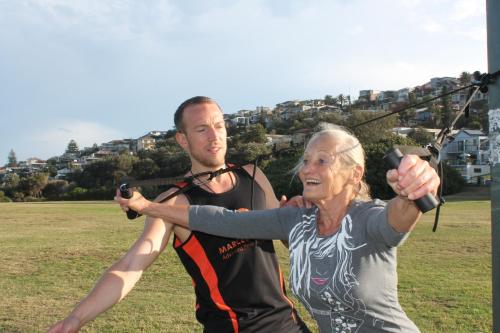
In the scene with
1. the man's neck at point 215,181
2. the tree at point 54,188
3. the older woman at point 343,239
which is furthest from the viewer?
the tree at point 54,188

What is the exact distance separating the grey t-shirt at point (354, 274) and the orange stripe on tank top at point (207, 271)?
2.36 ft

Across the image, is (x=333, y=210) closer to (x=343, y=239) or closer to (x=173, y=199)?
(x=343, y=239)

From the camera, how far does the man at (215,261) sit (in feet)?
10.4

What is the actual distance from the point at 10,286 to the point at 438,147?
989cm

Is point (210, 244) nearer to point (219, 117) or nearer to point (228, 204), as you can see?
point (228, 204)

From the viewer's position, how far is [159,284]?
33.5 ft

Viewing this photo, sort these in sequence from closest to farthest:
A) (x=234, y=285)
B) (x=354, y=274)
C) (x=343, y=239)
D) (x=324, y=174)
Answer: (x=354, y=274), (x=343, y=239), (x=324, y=174), (x=234, y=285)

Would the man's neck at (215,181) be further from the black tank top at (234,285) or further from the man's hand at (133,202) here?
the man's hand at (133,202)

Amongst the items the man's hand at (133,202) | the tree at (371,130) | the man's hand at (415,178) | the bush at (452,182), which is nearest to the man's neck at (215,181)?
the man's hand at (133,202)

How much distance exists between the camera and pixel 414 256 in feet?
42.5

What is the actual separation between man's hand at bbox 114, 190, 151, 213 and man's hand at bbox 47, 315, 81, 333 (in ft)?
2.18

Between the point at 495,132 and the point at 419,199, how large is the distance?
2.95 feet

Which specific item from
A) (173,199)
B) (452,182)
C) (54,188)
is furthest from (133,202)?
(54,188)

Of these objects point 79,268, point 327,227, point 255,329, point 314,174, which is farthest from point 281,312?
point 79,268
